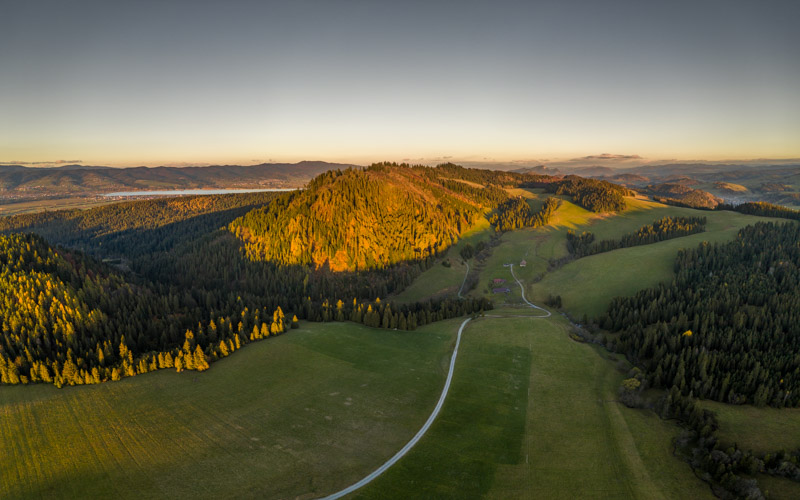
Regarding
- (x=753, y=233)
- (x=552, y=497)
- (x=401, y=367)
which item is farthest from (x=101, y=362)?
(x=753, y=233)

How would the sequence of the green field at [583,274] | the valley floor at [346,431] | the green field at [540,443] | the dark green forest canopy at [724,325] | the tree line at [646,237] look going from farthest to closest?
the tree line at [646,237], the green field at [583,274], the dark green forest canopy at [724,325], the valley floor at [346,431], the green field at [540,443]

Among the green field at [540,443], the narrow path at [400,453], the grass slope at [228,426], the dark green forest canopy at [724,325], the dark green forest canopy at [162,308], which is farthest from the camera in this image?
the dark green forest canopy at [162,308]

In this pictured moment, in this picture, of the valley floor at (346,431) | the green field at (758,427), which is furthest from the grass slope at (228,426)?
the green field at (758,427)

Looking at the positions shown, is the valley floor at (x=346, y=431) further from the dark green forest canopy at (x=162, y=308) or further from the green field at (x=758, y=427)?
the dark green forest canopy at (x=162, y=308)

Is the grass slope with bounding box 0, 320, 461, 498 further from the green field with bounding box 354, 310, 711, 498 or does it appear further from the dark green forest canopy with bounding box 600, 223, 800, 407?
the dark green forest canopy with bounding box 600, 223, 800, 407

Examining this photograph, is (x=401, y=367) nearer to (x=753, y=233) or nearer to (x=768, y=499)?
(x=768, y=499)

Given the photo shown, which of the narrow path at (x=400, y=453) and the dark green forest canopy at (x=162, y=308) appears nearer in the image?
the narrow path at (x=400, y=453)

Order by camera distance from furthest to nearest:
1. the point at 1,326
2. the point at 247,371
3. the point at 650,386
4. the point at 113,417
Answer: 1. the point at 1,326
2. the point at 247,371
3. the point at 650,386
4. the point at 113,417
